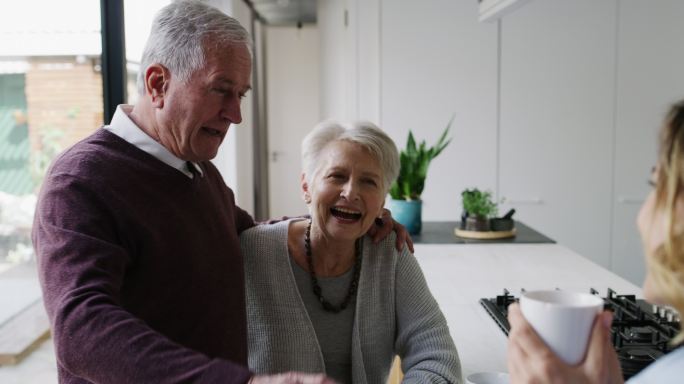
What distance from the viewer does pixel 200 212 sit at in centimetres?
136

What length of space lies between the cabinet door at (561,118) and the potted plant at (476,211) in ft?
4.87

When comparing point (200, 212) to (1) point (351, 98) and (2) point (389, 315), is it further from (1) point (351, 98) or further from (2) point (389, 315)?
(1) point (351, 98)

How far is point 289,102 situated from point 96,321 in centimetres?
817

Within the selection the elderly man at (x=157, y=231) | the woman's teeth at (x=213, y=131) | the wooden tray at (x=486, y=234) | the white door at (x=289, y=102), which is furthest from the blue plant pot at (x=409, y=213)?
the white door at (x=289, y=102)

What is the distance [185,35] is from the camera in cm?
125

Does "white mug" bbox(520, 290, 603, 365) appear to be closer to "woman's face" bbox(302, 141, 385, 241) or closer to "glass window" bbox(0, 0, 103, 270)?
"woman's face" bbox(302, 141, 385, 241)

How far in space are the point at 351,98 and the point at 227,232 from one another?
13.9 feet

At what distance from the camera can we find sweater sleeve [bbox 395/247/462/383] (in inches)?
57.3

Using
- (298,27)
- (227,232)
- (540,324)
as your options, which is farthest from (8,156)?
(298,27)

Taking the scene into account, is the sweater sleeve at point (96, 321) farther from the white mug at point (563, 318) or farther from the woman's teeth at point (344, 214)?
the woman's teeth at point (344, 214)

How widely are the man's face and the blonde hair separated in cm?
80

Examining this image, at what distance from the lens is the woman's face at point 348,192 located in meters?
1.60

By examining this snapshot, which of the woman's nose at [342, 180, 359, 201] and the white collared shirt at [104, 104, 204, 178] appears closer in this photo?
the white collared shirt at [104, 104, 204, 178]

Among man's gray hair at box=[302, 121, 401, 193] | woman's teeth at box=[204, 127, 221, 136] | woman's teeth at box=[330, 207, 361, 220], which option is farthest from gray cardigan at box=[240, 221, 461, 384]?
woman's teeth at box=[204, 127, 221, 136]
